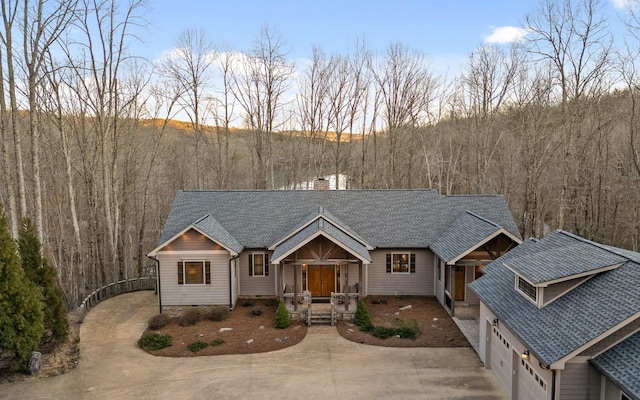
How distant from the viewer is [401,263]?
21.0 meters

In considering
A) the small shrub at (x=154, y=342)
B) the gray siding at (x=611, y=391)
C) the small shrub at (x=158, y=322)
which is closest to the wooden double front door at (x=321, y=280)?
the small shrub at (x=158, y=322)

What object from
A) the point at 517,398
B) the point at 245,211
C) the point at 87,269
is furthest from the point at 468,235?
the point at 87,269

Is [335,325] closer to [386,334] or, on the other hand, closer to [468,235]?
[386,334]

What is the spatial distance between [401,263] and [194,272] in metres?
9.90

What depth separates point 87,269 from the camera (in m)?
29.2

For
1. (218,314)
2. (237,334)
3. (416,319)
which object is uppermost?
(218,314)

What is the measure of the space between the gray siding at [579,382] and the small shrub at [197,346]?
11.5m

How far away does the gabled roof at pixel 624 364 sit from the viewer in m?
7.66

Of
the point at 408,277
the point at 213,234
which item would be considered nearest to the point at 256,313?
the point at 213,234

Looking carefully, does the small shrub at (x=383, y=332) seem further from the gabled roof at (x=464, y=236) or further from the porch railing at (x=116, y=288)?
the porch railing at (x=116, y=288)

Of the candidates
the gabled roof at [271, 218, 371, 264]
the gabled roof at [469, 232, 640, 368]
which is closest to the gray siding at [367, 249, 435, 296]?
the gabled roof at [271, 218, 371, 264]

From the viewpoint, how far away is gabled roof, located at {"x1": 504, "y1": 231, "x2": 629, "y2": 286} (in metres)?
10.6

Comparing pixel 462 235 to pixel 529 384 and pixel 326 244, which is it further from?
pixel 529 384

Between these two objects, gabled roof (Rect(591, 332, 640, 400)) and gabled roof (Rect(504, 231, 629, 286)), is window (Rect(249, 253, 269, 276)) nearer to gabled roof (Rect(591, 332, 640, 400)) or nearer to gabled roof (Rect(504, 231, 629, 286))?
gabled roof (Rect(504, 231, 629, 286))
